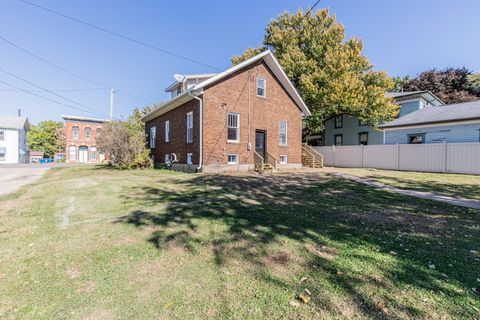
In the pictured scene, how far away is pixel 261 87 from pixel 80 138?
126ft

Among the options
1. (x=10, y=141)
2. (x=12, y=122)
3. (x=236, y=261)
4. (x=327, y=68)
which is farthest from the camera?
(x=12, y=122)

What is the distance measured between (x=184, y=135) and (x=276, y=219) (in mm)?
12204

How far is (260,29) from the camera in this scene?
25109 millimetres

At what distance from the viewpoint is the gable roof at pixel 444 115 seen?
54.4 ft

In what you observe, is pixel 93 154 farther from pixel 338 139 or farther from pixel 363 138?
pixel 363 138

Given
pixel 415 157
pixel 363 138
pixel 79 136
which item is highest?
pixel 79 136

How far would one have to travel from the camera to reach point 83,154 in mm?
43188

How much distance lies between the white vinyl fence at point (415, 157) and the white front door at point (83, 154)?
40671 mm

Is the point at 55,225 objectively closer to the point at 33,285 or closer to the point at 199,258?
the point at 33,285

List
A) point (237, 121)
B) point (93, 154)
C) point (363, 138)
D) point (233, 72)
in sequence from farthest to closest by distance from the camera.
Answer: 1. point (93, 154)
2. point (363, 138)
3. point (237, 121)
4. point (233, 72)

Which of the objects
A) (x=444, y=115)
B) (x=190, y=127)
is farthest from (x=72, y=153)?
(x=444, y=115)

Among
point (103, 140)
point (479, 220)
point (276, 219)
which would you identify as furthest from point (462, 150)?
point (103, 140)

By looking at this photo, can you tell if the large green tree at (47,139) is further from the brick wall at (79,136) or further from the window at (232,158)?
the window at (232,158)

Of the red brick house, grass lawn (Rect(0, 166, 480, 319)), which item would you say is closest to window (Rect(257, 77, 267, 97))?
the red brick house
